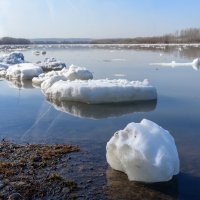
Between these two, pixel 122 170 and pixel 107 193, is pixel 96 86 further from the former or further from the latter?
pixel 107 193

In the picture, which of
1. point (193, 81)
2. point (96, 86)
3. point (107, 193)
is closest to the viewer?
point (107, 193)

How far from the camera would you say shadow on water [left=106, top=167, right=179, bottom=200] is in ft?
18.7

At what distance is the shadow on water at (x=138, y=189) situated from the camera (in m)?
5.71

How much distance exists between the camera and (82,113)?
11.7 meters

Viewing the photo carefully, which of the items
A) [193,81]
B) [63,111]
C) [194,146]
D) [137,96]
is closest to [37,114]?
[63,111]

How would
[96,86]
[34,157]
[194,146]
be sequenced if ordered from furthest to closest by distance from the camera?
1. [96,86]
2. [194,146]
3. [34,157]

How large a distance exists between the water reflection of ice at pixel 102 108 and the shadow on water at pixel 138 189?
16.2 ft

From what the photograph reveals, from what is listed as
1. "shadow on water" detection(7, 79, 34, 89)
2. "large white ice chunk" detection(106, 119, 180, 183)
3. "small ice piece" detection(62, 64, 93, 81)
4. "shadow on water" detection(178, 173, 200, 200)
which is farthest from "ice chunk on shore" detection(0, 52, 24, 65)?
"shadow on water" detection(178, 173, 200, 200)

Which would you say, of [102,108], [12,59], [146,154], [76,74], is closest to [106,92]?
[102,108]

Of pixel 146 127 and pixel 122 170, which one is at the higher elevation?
pixel 146 127

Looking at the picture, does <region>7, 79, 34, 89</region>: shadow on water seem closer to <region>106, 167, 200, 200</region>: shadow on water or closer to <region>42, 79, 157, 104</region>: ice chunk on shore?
<region>42, 79, 157, 104</region>: ice chunk on shore

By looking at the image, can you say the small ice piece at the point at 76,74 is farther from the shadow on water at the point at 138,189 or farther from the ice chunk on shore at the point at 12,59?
the ice chunk on shore at the point at 12,59

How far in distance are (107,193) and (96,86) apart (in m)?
7.61

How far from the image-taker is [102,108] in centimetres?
1220
